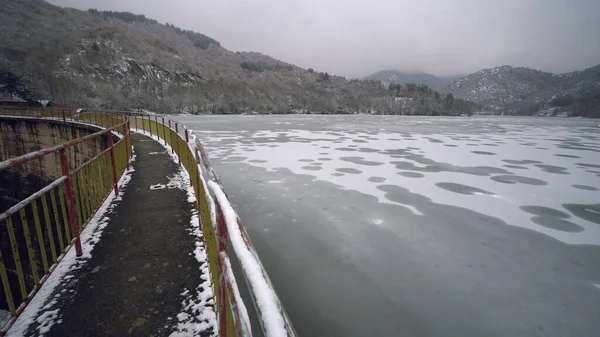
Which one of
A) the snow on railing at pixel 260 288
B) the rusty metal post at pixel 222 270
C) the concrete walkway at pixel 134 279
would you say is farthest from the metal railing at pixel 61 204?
the snow on railing at pixel 260 288

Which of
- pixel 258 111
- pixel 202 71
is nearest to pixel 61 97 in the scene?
pixel 258 111

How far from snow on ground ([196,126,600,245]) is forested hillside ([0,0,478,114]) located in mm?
69655

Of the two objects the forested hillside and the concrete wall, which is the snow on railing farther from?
the forested hillside

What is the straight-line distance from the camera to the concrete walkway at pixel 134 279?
111 inches

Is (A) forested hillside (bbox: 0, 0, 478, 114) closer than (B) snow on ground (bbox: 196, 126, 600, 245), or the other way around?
(B) snow on ground (bbox: 196, 126, 600, 245)

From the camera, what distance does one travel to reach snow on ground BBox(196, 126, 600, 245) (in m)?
7.44

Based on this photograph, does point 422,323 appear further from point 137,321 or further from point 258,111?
point 258,111

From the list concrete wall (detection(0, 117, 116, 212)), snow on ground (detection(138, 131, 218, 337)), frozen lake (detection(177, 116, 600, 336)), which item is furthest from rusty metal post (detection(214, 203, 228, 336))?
concrete wall (detection(0, 117, 116, 212))

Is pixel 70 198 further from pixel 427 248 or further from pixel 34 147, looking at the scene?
pixel 34 147

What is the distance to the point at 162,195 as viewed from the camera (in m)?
6.55

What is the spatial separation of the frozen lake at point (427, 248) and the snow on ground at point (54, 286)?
8.66 ft

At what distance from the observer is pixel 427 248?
5664 mm

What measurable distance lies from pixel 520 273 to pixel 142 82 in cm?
12876

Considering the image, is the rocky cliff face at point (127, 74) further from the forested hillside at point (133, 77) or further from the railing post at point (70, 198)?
the railing post at point (70, 198)
